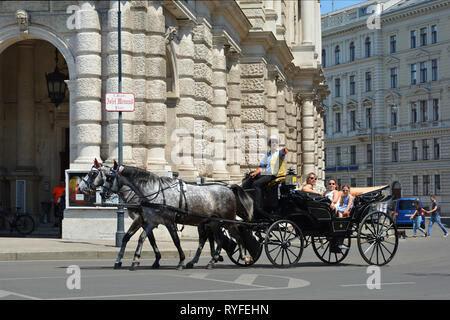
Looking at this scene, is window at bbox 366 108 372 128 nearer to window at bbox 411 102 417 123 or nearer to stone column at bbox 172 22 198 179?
window at bbox 411 102 417 123

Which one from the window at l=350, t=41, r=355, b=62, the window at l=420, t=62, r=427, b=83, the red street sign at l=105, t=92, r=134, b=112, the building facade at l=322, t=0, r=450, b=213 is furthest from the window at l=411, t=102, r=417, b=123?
the red street sign at l=105, t=92, r=134, b=112

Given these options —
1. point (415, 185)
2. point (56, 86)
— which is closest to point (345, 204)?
point (56, 86)

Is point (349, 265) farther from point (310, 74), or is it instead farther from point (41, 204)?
point (310, 74)

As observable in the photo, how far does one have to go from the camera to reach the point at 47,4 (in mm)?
23734

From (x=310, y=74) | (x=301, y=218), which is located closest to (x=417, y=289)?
(x=301, y=218)

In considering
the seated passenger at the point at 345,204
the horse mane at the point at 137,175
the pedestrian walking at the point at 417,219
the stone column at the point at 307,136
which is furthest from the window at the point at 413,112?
the horse mane at the point at 137,175

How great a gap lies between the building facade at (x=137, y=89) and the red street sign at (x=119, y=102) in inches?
68.5

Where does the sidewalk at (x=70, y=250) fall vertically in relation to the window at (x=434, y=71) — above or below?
below

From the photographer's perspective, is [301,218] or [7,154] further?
[7,154]

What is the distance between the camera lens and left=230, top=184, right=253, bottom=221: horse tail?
1627 cm

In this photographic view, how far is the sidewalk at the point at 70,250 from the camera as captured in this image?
59.8 feet

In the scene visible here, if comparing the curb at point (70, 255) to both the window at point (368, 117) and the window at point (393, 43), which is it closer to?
the window at point (393, 43)

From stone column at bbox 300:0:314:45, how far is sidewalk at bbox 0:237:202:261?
31349 mm
